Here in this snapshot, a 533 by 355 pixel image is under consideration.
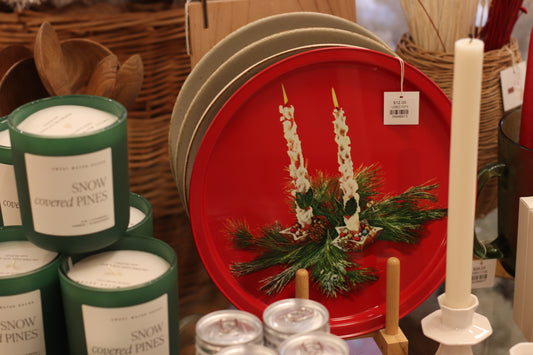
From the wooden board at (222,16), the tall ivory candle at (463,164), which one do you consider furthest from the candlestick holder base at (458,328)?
the wooden board at (222,16)

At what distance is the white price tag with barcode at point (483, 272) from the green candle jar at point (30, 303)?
1.77 ft

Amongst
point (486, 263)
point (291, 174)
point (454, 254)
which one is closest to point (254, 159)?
point (291, 174)

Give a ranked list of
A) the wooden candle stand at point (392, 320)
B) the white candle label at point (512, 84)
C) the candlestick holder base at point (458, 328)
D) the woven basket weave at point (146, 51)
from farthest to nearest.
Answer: the white candle label at point (512, 84) < the woven basket weave at point (146, 51) < the wooden candle stand at point (392, 320) < the candlestick holder base at point (458, 328)

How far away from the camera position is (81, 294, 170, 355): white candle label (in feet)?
1.97

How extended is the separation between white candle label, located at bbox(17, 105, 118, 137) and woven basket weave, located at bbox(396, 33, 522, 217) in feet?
1.65

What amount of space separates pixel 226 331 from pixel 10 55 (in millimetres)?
470

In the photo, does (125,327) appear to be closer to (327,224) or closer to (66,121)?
(66,121)

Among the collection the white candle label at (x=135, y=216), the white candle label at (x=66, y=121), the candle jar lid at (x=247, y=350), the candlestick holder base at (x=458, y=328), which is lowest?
the candlestick holder base at (x=458, y=328)

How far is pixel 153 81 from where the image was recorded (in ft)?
3.04

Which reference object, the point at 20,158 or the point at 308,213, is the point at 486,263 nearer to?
the point at 308,213

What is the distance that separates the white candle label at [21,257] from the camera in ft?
2.12

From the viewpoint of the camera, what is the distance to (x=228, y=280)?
31.4 inches

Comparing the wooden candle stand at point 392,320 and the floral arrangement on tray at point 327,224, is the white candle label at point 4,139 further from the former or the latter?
the wooden candle stand at point 392,320

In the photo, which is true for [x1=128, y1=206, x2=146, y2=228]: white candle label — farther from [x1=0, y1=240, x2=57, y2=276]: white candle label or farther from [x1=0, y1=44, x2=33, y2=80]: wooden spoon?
[x1=0, y1=44, x2=33, y2=80]: wooden spoon
